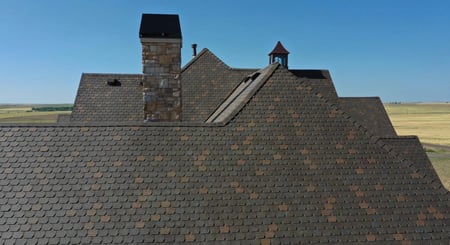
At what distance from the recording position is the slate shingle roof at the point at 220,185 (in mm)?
5500

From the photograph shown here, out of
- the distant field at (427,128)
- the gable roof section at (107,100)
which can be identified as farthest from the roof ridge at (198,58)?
the distant field at (427,128)

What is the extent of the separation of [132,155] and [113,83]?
9.34 meters

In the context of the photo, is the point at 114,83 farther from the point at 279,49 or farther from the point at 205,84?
the point at 279,49

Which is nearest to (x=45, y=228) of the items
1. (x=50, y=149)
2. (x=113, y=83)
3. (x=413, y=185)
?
(x=50, y=149)

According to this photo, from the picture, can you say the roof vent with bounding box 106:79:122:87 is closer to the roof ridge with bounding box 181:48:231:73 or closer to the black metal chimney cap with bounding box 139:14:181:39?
the roof ridge with bounding box 181:48:231:73

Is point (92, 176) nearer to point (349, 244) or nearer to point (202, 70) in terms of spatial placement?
point (349, 244)

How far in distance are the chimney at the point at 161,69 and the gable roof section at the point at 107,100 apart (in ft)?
15.7

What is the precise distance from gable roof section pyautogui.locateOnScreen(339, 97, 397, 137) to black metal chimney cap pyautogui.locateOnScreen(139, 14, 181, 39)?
1231 cm

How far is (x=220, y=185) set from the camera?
6.12 meters

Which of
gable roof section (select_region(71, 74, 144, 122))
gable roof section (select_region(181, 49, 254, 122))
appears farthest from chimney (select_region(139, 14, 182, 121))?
gable roof section (select_region(71, 74, 144, 122))

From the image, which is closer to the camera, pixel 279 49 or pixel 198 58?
pixel 198 58

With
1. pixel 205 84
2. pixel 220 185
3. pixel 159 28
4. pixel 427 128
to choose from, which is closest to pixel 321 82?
pixel 205 84

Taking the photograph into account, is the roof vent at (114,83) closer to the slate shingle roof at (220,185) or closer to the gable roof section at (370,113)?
the slate shingle roof at (220,185)

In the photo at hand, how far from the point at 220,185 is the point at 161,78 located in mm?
4003
